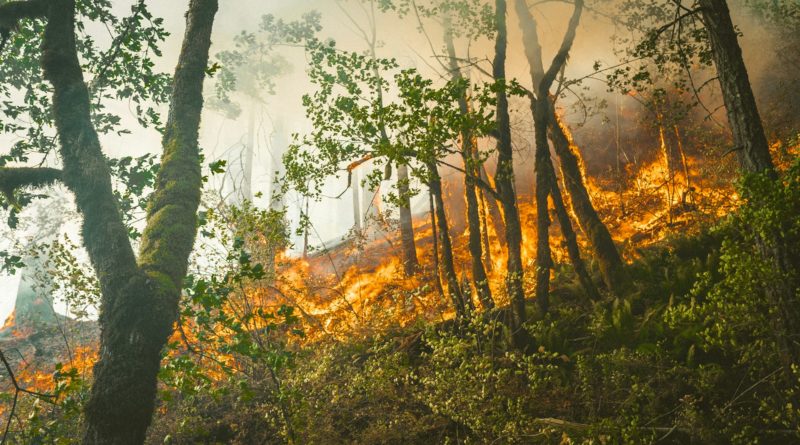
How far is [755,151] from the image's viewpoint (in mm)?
4289

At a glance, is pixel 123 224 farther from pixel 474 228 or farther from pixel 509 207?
pixel 474 228

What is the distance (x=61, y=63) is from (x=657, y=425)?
8.42 meters

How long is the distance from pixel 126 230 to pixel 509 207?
20.9 feet

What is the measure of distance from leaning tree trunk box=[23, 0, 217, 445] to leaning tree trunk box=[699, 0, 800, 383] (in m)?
5.42

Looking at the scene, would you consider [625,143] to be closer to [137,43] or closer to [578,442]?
[578,442]

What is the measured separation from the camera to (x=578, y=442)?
525cm

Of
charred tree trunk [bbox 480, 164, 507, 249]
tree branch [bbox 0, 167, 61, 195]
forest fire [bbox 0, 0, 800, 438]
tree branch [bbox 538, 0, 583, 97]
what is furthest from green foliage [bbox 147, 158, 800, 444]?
charred tree trunk [bbox 480, 164, 507, 249]

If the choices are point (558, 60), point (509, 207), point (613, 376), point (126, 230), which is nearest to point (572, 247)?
point (509, 207)

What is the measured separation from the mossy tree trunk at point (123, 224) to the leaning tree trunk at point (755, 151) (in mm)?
5418

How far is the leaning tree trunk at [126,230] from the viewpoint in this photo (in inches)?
138

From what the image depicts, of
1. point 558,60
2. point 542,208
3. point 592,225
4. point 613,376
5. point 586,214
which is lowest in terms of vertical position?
point 613,376

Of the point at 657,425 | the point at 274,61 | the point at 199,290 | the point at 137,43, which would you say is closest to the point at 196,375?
the point at 199,290

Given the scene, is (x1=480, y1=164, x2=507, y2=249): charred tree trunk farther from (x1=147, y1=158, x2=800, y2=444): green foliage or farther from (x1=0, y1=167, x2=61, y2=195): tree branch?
(x1=0, y1=167, x2=61, y2=195): tree branch

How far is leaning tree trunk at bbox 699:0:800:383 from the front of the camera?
3969 millimetres
